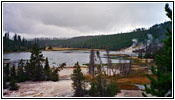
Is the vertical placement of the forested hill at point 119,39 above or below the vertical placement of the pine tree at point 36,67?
above

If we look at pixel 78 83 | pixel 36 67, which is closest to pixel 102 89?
pixel 78 83

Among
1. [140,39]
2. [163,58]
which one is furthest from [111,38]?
[163,58]

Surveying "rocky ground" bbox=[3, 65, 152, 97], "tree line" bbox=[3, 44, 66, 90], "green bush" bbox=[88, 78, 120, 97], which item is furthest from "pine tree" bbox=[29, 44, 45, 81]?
"green bush" bbox=[88, 78, 120, 97]

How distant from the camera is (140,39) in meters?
72.7

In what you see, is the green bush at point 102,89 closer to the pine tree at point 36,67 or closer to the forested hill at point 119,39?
the pine tree at point 36,67

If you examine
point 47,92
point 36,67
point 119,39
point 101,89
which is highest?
point 119,39

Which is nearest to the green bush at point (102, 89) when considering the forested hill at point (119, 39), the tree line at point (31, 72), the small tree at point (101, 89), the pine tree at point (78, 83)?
the small tree at point (101, 89)

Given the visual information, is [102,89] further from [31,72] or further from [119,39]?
[119,39]

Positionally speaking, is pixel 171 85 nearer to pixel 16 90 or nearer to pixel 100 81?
pixel 100 81

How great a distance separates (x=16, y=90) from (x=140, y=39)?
A: 6647 centimetres

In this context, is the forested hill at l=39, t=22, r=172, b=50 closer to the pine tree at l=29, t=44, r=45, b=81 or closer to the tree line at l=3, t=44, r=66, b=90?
the pine tree at l=29, t=44, r=45, b=81

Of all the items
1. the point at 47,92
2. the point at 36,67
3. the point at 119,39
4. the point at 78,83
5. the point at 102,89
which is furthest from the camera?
the point at 119,39

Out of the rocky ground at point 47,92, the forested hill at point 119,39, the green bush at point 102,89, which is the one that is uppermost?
the forested hill at point 119,39

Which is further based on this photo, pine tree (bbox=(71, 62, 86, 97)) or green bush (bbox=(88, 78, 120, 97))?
pine tree (bbox=(71, 62, 86, 97))
